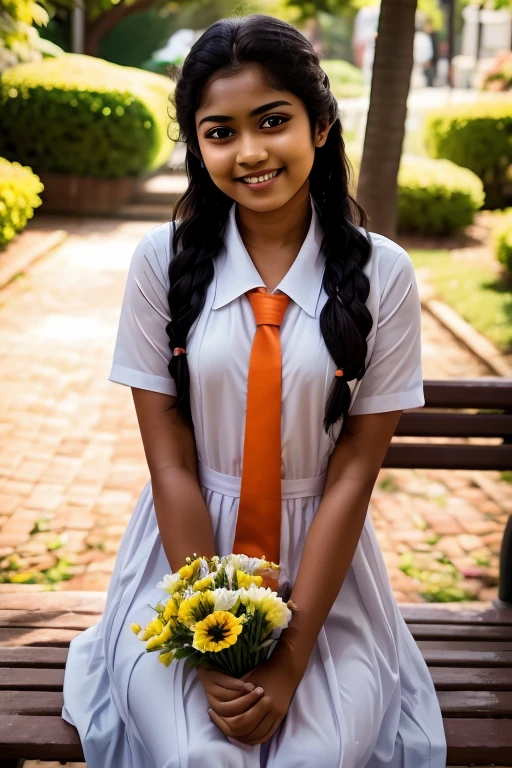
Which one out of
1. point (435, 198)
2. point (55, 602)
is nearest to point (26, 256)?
point (435, 198)

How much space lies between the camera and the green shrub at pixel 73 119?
1338 cm

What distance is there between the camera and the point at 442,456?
10.4ft

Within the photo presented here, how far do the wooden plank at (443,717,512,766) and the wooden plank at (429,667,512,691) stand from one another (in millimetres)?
181

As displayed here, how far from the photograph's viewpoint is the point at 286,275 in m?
2.34

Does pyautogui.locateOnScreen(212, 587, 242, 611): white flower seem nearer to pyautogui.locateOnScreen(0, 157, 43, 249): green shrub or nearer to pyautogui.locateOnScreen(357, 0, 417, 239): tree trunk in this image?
pyautogui.locateOnScreen(357, 0, 417, 239): tree trunk

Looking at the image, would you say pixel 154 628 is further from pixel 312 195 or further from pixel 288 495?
pixel 312 195

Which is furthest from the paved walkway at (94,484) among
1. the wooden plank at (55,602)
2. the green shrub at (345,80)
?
the green shrub at (345,80)

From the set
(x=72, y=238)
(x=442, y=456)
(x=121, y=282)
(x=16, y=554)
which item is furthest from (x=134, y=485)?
(x=72, y=238)

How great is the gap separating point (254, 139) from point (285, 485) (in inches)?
31.5

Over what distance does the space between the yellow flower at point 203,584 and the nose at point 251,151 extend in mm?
905

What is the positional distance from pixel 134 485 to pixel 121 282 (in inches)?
200

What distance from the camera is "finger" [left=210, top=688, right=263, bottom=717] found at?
1.96 m

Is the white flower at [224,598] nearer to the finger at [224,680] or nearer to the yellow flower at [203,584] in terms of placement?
the yellow flower at [203,584]

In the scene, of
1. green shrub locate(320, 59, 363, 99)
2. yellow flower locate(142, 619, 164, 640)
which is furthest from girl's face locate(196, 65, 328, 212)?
green shrub locate(320, 59, 363, 99)
